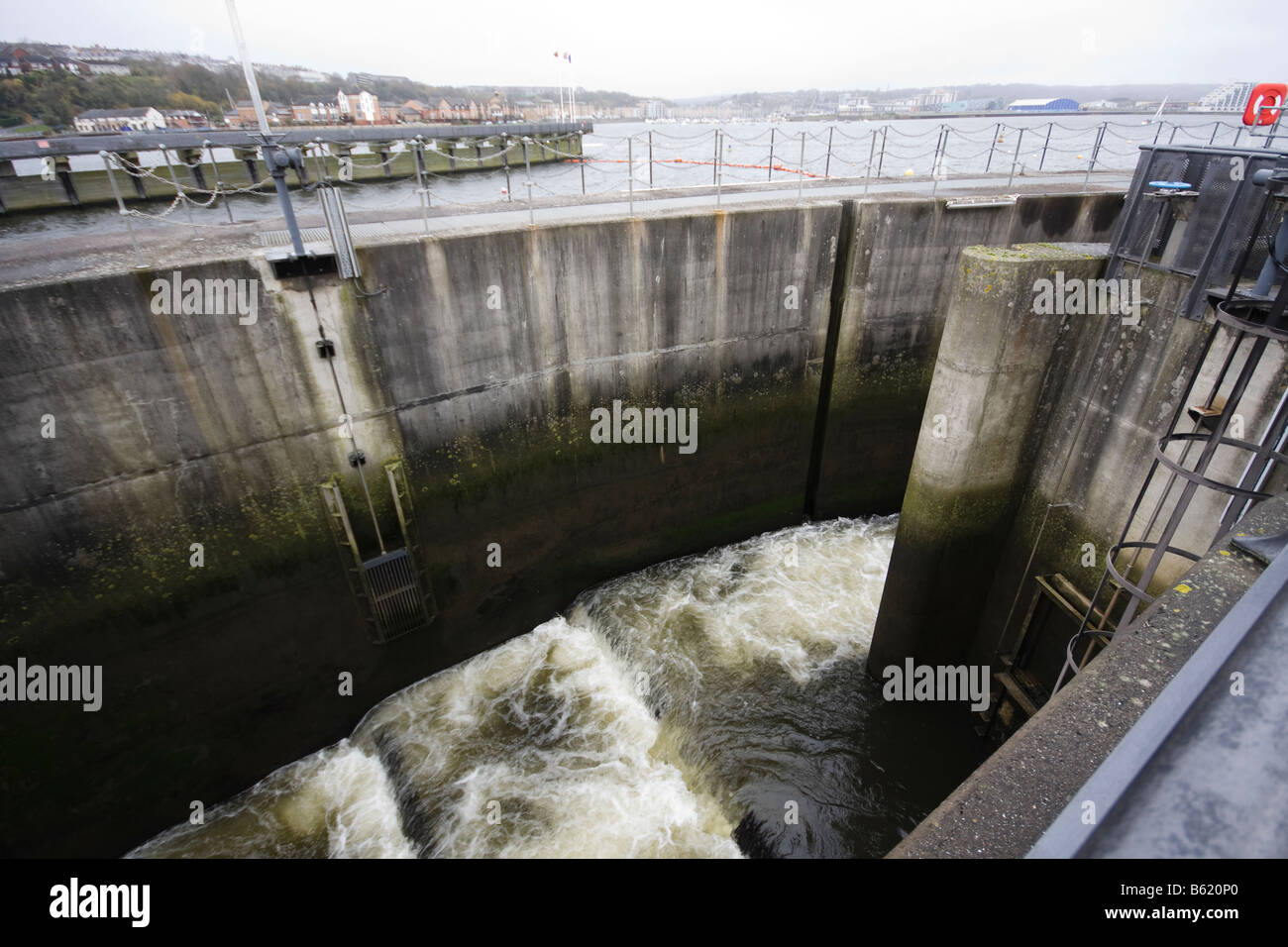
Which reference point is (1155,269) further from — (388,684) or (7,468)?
(7,468)

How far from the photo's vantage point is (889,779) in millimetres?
8648

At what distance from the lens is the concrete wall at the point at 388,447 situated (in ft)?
23.6

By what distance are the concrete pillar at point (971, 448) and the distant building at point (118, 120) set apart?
27627 millimetres

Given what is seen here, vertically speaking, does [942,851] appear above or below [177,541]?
above

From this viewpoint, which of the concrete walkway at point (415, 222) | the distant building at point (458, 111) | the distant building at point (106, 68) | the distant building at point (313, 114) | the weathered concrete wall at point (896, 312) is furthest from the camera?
the distant building at point (458, 111)

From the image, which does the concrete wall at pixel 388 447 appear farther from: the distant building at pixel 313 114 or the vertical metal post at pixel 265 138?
the distant building at pixel 313 114

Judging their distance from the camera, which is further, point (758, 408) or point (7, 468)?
point (758, 408)

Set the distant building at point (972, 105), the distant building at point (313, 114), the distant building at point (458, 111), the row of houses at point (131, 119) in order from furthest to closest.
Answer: the distant building at point (972, 105) → the distant building at point (458, 111) → the distant building at point (313, 114) → the row of houses at point (131, 119)

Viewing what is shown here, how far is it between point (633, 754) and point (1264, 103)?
13675 millimetres

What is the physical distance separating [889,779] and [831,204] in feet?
31.1

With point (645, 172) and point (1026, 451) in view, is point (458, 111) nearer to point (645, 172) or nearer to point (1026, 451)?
point (645, 172)

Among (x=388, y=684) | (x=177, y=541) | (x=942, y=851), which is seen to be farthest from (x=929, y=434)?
(x=177, y=541)

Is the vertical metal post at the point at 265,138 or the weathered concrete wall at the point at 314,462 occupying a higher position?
the vertical metal post at the point at 265,138

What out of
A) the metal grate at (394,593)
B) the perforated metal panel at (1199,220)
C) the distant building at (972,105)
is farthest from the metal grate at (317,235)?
the distant building at (972,105)
